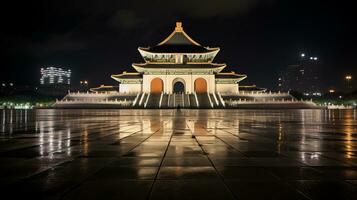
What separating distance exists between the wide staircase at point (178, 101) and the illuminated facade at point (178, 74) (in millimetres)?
6047

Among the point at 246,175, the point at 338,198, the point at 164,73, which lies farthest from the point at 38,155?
the point at 164,73

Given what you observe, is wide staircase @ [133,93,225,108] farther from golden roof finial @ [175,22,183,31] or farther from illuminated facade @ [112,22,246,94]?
golden roof finial @ [175,22,183,31]

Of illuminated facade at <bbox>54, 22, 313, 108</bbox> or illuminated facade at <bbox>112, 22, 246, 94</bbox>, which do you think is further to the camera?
illuminated facade at <bbox>112, 22, 246, 94</bbox>

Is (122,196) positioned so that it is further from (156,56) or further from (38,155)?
(156,56)

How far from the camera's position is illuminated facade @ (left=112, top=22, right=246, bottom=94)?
68.9 metres

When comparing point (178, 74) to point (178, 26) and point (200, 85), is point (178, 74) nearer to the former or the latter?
point (200, 85)

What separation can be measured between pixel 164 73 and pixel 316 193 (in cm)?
6592

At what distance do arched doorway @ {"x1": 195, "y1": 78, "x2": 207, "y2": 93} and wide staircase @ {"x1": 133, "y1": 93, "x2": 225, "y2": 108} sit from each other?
8.85m

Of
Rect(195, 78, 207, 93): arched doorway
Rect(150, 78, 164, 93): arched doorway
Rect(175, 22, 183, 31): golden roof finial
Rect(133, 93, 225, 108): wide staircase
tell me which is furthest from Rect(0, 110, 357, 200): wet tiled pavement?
Rect(175, 22, 183, 31): golden roof finial

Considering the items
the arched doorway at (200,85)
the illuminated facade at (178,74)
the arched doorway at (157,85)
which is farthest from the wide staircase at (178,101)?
the arched doorway at (157,85)

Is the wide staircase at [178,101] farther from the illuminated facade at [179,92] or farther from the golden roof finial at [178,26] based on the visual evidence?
the golden roof finial at [178,26]

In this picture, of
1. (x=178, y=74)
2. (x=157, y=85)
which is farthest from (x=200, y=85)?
(x=157, y=85)

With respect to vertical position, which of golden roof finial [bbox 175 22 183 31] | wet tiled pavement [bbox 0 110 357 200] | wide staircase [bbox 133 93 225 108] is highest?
golden roof finial [bbox 175 22 183 31]

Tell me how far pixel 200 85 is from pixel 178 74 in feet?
19.9
